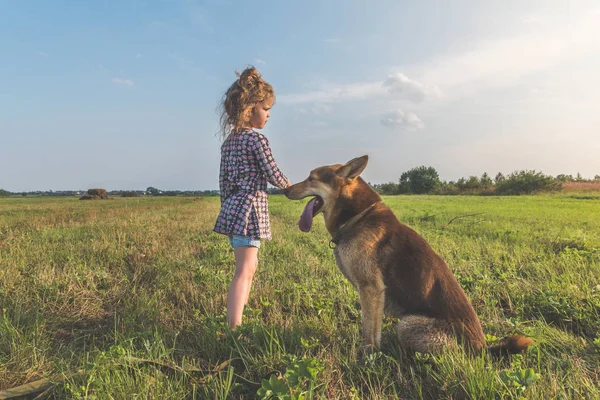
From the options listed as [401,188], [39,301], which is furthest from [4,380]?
[401,188]

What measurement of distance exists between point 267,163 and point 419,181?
9552 cm

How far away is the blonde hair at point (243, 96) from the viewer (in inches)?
152

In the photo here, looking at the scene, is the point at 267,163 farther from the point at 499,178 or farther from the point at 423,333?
the point at 499,178

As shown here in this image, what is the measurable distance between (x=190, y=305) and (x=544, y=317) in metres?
4.82

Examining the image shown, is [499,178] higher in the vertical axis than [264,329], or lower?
higher

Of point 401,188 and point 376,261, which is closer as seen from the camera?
point 376,261

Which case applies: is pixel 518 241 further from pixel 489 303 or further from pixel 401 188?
pixel 401 188

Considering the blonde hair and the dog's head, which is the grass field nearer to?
the dog's head

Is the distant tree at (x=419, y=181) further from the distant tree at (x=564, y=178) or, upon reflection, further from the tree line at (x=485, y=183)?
the distant tree at (x=564, y=178)

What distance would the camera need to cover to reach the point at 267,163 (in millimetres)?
3678

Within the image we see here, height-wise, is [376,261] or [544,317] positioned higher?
[376,261]

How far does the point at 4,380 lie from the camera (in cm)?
283

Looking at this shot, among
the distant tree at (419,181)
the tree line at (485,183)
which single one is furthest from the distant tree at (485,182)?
the distant tree at (419,181)

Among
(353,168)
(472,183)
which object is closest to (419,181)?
(472,183)
